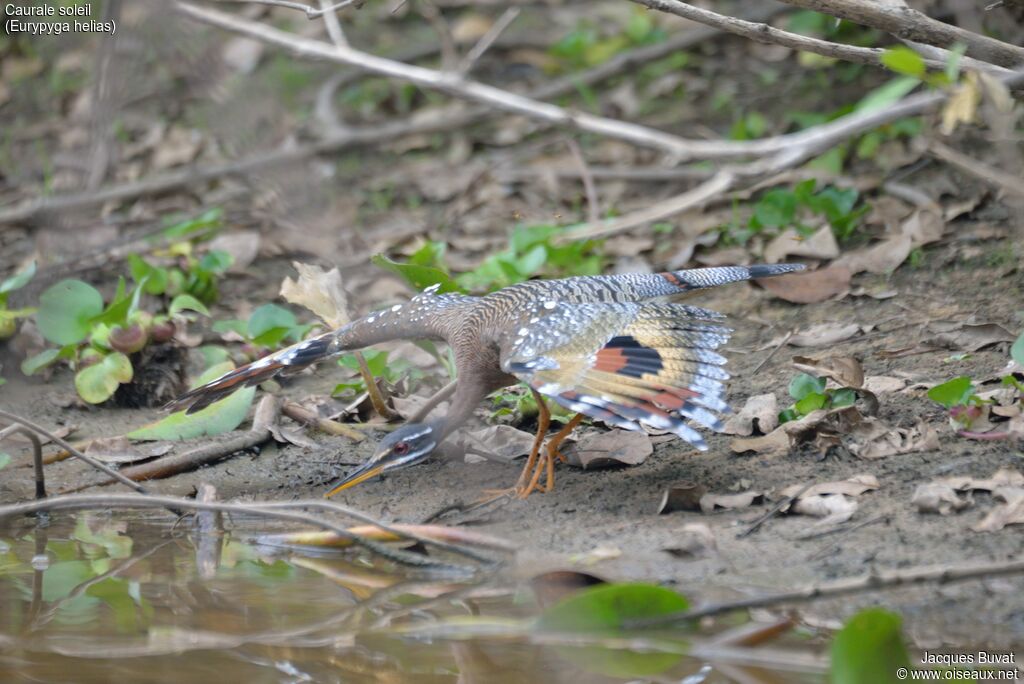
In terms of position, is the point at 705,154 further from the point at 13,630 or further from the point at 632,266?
the point at 632,266

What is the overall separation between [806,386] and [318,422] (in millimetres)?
1979

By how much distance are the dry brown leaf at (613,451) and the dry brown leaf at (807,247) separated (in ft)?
6.52

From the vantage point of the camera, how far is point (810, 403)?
4.10 m

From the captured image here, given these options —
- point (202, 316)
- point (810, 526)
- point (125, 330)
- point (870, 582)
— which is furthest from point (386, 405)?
point (870, 582)

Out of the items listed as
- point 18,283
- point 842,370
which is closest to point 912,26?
point 842,370

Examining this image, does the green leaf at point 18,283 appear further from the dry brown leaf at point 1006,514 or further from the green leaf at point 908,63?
the dry brown leaf at point 1006,514

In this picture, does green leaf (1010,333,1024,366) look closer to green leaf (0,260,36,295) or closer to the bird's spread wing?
the bird's spread wing

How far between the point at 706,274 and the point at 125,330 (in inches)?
98.6

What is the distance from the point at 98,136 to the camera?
16.6 feet

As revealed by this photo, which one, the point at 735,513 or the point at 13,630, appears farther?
the point at 735,513

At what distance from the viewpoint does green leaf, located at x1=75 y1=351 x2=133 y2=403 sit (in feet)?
16.3

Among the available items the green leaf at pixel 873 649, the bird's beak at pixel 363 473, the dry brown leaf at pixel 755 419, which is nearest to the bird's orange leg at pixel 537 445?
the bird's beak at pixel 363 473

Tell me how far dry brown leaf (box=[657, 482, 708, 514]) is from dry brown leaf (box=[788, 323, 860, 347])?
60.4 inches

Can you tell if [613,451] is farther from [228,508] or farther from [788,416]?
[228,508]
